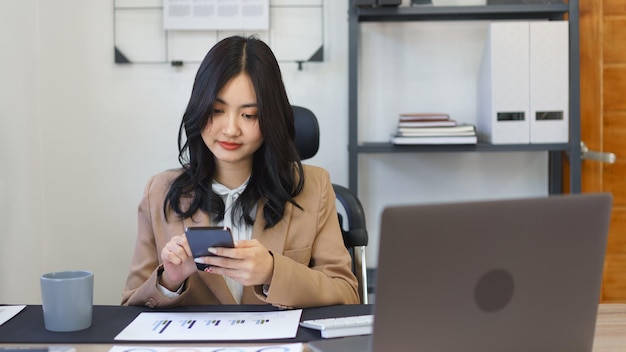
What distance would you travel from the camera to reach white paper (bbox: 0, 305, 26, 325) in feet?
4.34

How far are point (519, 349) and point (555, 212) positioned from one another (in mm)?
182

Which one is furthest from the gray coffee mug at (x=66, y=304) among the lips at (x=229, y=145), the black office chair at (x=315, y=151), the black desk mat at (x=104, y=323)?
the black office chair at (x=315, y=151)

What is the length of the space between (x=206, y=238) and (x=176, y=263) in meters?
0.15

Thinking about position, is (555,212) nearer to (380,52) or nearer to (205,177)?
(205,177)

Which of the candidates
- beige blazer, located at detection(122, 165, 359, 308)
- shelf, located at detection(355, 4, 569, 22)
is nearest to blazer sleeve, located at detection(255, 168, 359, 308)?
beige blazer, located at detection(122, 165, 359, 308)

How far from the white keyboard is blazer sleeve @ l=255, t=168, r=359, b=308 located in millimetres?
162

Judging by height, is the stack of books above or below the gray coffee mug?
above

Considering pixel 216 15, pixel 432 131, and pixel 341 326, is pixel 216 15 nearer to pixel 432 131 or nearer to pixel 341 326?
pixel 432 131

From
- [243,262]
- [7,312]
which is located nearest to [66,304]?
[7,312]

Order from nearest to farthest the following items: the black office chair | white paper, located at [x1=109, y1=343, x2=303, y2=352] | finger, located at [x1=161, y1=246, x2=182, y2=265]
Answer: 1. white paper, located at [x1=109, y1=343, x2=303, y2=352]
2. finger, located at [x1=161, y1=246, x2=182, y2=265]
3. the black office chair

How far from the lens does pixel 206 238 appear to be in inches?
50.0

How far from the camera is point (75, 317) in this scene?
124 cm

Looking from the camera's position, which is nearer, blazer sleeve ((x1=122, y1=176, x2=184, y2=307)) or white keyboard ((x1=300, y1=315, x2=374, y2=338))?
white keyboard ((x1=300, y1=315, x2=374, y2=338))

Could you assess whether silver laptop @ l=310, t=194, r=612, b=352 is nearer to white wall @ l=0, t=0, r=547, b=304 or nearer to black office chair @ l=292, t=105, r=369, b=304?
black office chair @ l=292, t=105, r=369, b=304
